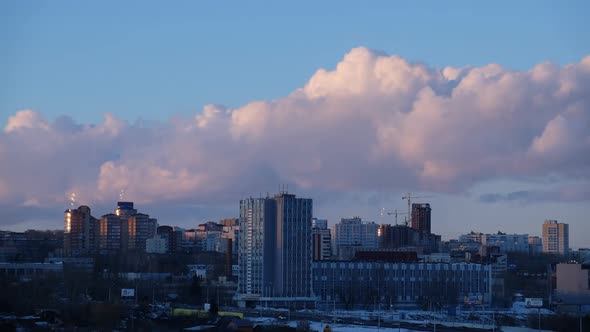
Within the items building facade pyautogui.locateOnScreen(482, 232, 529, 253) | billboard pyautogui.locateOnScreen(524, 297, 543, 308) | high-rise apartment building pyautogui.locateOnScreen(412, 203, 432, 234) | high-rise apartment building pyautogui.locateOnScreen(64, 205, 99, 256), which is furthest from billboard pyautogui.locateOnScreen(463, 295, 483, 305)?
building facade pyautogui.locateOnScreen(482, 232, 529, 253)

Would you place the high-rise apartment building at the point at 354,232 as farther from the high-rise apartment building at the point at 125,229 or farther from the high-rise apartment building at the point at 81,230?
the high-rise apartment building at the point at 81,230

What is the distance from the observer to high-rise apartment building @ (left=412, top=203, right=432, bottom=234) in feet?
391

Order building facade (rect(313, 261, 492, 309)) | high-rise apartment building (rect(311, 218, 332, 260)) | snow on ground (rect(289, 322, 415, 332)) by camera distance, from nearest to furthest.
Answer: snow on ground (rect(289, 322, 415, 332)), building facade (rect(313, 261, 492, 309)), high-rise apartment building (rect(311, 218, 332, 260))

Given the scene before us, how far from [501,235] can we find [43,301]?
11153 cm

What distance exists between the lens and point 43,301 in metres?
43.8

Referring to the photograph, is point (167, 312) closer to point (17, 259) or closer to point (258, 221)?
point (258, 221)

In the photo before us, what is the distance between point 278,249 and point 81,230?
4892cm

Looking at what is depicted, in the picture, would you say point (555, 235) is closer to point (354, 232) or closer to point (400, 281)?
point (354, 232)

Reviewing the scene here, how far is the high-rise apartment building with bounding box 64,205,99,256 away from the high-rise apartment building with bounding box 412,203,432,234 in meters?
36.4

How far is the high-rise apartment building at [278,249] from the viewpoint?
57.3 metres

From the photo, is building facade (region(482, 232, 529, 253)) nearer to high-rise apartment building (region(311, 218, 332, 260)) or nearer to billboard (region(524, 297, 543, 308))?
high-rise apartment building (region(311, 218, 332, 260))

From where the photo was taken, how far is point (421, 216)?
120 meters

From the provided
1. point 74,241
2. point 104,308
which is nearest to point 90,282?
point 104,308

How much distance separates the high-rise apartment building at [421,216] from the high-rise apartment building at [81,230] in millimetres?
36382
